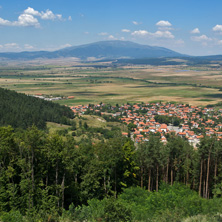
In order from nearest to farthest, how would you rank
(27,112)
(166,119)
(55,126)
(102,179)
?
(102,179) < (55,126) < (27,112) < (166,119)

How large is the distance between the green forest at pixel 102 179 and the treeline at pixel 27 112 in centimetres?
6128

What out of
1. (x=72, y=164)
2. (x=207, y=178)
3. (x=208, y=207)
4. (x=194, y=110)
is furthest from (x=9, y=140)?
(x=194, y=110)

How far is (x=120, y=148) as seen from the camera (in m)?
37.2

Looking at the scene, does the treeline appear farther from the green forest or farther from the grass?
the green forest

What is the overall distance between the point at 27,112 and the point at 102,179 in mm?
76661

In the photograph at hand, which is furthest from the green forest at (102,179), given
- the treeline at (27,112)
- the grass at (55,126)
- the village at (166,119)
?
the treeline at (27,112)

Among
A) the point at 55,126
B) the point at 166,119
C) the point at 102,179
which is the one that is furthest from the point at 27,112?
the point at 102,179

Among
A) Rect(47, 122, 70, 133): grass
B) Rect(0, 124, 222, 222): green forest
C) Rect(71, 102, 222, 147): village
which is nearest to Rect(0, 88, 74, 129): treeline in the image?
Rect(47, 122, 70, 133): grass

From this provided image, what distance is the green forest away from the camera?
2623cm

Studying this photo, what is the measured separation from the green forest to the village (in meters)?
56.0

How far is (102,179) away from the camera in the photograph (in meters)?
37.1

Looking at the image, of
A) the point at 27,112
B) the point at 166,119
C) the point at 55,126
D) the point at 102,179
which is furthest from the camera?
the point at 166,119

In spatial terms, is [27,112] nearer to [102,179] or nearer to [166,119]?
[166,119]

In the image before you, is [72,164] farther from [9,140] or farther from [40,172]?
[9,140]
